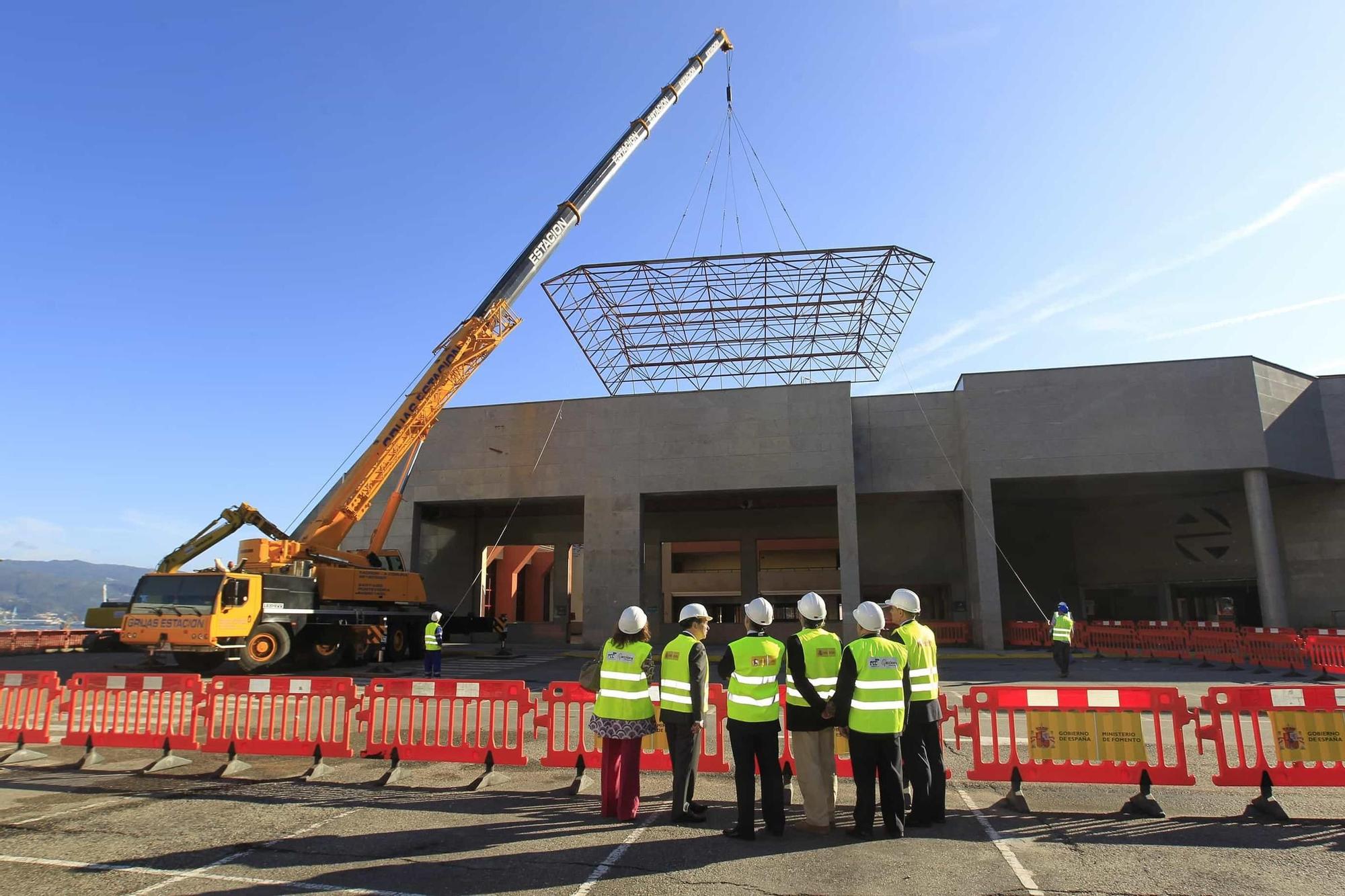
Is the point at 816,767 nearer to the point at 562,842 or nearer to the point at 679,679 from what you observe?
the point at 679,679

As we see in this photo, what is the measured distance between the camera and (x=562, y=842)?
19.2 ft

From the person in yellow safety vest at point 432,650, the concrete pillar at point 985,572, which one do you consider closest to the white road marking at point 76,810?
the person in yellow safety vest at point 432,650

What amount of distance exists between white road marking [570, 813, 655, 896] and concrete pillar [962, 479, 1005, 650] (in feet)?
75.7

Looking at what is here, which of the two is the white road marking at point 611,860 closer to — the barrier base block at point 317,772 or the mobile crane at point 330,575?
the barrier base block at point 317,772

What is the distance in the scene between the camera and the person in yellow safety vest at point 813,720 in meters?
6.01

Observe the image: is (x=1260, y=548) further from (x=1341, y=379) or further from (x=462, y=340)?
(x=462, y=340)

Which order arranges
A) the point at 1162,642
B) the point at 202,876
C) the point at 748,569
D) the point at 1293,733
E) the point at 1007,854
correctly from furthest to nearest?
1. the point at 748,569
2. the point at 1162,642
3. the point at 1293,733
4. the point at 1007,854
5. the point at 202,876

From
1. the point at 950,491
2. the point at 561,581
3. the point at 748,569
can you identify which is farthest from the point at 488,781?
the point at 561,581

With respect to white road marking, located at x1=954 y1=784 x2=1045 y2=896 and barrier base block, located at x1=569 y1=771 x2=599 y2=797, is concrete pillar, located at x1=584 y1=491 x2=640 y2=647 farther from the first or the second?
white road marking, located at x1=954 y1=784 x2=1045 y2=896

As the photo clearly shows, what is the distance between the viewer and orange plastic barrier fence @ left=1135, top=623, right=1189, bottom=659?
890 inches

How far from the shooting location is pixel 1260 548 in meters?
26.8

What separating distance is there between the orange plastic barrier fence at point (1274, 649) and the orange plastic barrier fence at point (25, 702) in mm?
23470

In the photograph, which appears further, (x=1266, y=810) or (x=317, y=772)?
(x=317, y=772)

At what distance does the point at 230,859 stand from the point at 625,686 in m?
2.90
